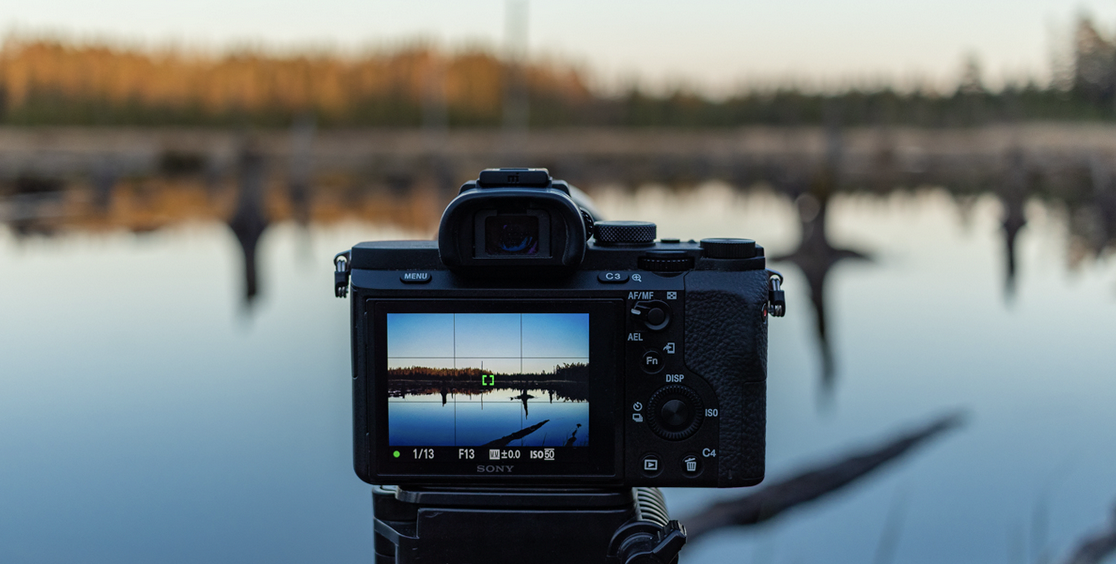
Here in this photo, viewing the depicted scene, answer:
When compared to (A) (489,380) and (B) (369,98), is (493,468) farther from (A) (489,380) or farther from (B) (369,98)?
(B) (369,98)

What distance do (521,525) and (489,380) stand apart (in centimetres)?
28

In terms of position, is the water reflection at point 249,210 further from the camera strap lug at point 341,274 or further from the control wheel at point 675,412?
the control wheel at point 675,412

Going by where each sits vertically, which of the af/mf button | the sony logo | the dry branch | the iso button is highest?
the iso button

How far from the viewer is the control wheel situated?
4.86ft

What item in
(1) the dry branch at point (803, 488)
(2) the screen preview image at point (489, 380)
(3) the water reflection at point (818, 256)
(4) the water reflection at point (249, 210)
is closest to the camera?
(2) the screen preview image at point (489, 380)

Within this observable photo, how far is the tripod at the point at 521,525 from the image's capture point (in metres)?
1.51

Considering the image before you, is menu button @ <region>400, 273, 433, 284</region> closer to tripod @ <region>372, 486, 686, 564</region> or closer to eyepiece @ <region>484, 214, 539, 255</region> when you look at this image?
eyepiece @ <region>484, 214, 539, 255</region>

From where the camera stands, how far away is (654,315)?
148cm

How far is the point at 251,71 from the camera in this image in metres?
63.4

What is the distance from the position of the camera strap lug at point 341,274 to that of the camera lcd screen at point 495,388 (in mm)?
93

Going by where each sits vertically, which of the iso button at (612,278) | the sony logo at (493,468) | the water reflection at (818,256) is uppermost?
the iso button at (612,278)

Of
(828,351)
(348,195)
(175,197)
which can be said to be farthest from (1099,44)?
(175,197)

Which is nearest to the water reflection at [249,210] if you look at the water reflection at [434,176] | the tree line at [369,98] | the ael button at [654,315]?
the ael button at [654,315]

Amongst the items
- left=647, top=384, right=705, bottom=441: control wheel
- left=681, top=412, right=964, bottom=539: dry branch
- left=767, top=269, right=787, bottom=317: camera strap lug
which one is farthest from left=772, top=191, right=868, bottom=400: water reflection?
left=647, top=384, right=705, bottom=441: control wheel
